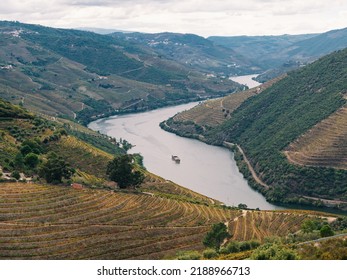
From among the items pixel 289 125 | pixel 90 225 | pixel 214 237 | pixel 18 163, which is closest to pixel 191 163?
pixel 289 125

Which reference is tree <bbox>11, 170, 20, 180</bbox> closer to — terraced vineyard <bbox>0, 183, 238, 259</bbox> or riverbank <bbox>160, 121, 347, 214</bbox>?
terraced vineyard <bbox>0, 183, 238, 259</bbox>

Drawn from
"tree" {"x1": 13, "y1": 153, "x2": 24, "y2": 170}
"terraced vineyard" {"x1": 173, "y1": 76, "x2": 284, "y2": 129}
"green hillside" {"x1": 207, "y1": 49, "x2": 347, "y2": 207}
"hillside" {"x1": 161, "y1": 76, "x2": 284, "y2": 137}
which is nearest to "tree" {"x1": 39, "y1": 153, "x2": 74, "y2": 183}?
"tree" {"x1": 13, "y1": 153, "x2": 24, "y2": 170}

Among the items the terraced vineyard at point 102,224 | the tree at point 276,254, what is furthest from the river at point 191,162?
the tree at point 276,254

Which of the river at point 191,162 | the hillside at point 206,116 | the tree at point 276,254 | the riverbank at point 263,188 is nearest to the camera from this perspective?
the tree at point 276,254

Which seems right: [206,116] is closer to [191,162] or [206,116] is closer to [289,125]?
[191,162]

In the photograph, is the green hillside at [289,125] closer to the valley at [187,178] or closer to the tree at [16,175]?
the valley at [187,178]

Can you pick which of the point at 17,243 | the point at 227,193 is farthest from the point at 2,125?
the point at 17,243
